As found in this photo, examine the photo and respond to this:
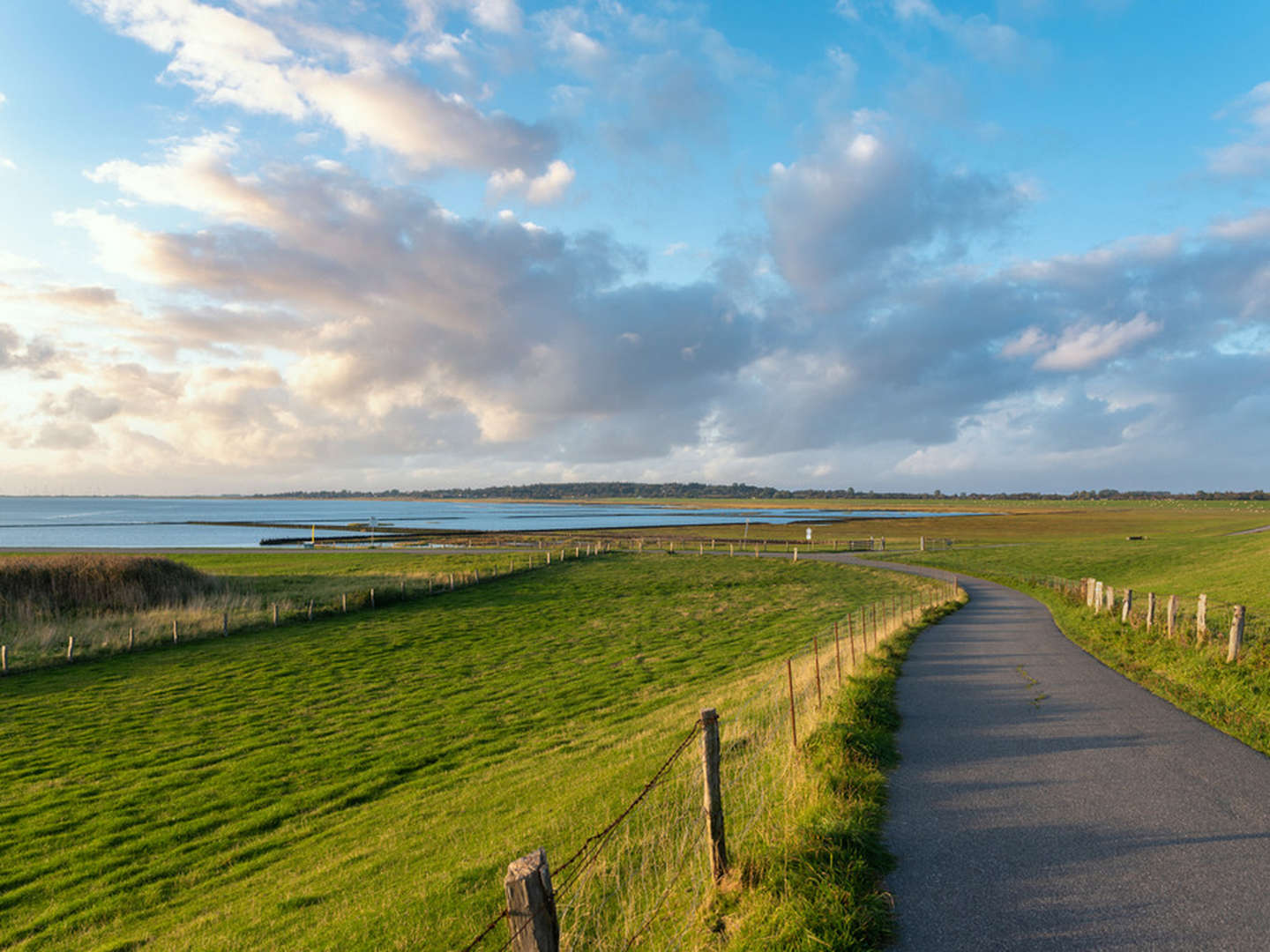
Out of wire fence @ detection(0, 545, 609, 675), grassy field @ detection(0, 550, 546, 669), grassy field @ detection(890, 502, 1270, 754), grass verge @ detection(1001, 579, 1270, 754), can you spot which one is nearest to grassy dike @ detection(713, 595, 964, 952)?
grass verge @ detection(1001, 579, 1270, 754)

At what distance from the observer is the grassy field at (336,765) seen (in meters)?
9.12

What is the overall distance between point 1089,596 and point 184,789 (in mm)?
32074

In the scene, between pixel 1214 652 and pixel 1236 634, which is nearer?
pixel 1236 634

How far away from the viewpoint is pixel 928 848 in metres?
7.29

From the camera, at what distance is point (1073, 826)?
7922mm

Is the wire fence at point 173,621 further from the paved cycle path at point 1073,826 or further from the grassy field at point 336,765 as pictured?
the paved cycle path at point 1073,826

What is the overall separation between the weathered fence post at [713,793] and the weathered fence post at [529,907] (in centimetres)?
243

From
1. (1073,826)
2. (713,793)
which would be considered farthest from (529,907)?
(1073,826)

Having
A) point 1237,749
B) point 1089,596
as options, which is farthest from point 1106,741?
point 1089,596

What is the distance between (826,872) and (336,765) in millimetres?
13617

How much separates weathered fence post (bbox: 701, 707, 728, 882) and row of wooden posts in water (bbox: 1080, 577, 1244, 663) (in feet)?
50.2

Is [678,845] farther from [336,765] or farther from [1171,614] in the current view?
[1171,614]

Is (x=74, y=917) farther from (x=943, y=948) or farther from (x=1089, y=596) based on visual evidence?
(x=1089, y=596)

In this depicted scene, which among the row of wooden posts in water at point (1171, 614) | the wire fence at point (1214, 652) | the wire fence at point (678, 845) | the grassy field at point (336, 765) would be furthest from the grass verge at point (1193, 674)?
the grassy field at point (336, 765)
